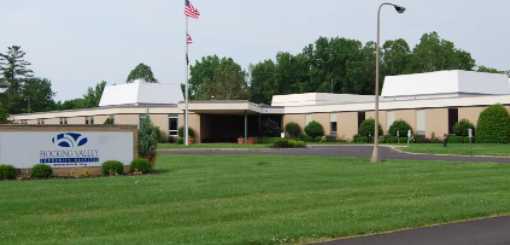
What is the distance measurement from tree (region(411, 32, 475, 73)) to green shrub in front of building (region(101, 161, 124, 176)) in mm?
85526

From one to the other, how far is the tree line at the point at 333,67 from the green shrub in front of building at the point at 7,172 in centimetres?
7896

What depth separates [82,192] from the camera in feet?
56.3

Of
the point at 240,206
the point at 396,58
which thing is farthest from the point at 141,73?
the point at 240,206

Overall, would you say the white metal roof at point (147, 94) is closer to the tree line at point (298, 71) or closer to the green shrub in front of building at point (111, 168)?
the tree line at point (298, 71)

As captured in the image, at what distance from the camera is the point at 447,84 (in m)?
66.1

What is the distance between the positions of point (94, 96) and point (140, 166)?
347 feet

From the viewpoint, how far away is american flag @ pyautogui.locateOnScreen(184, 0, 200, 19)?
52.2 meters

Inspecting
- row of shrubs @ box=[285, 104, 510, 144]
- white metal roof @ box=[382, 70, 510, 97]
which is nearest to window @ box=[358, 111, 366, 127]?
row of shrubs @ box=[285, 104, 510, 144]

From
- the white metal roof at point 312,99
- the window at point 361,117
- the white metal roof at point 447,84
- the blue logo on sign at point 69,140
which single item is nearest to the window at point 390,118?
the window at point 361,117

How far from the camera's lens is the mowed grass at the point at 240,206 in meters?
10.9

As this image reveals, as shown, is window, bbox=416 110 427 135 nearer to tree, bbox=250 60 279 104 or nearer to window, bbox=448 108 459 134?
window, bbox=448 108 459 134

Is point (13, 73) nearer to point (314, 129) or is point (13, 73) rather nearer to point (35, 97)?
point (35, 97)

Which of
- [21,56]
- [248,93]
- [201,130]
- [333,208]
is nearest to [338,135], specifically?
[201,130]

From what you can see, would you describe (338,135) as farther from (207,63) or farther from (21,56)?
(21,56)
